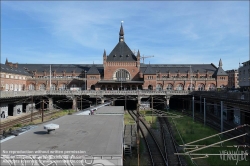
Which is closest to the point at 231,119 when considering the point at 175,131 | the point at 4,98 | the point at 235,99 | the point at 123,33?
the point at 235,99

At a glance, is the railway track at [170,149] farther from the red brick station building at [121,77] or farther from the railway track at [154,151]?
the red brick station building at [121,77]

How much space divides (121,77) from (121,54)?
26.6 feet

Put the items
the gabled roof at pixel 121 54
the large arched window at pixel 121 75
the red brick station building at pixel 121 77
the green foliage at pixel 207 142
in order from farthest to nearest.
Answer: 1. the gabled roof at pixel 121 54
2. the large arched window at pixel 121 75
3. the red brick station building at pixel 121 77
4. the green foliage at pixel 207 142

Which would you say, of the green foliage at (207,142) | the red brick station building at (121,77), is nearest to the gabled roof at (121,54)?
the red brick station building at (121,77)

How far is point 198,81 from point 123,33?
3129cm

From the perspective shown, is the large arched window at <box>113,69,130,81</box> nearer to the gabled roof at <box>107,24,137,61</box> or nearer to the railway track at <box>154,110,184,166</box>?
the gabled roof at <box>107,24,137,61</box>

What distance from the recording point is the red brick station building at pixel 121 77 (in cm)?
6900

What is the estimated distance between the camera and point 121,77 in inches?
2776

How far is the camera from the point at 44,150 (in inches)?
384

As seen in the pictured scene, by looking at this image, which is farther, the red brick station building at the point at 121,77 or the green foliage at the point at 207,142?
the red brick station building at the point at 121,77

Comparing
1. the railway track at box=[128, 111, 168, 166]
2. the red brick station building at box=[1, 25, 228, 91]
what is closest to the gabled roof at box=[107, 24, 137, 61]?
the red brick station building at box=[1, 25, 228, 91]

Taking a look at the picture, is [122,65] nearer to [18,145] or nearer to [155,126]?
[155,126]

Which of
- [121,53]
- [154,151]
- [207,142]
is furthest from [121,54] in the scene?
[154,151]

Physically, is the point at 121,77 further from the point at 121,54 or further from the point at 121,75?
the point at 121,54
